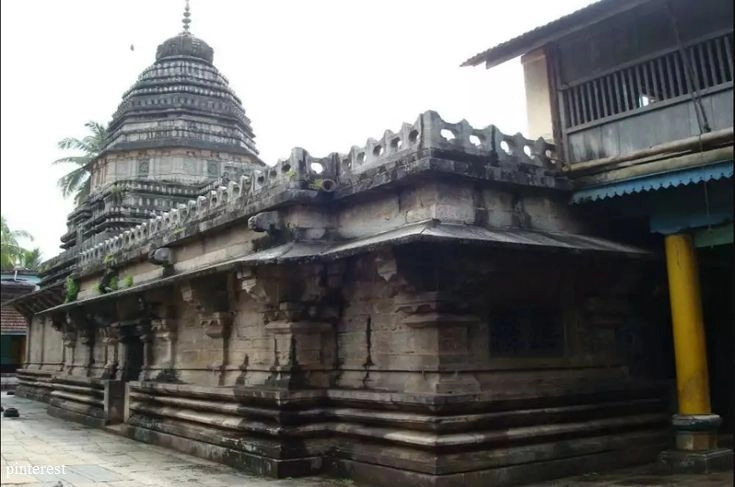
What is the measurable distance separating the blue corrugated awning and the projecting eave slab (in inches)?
25.1

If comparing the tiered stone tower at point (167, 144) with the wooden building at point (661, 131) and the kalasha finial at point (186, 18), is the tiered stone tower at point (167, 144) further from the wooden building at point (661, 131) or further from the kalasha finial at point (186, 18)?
the wooden building at point (661, 131)

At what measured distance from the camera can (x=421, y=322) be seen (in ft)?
29.6

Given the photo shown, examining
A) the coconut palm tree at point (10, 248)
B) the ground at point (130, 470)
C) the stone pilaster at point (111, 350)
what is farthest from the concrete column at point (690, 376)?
the coconut palm tree at point (10, 248)

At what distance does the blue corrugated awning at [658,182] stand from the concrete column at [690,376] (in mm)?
964

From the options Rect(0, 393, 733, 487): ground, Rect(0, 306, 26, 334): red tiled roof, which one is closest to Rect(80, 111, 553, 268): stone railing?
Rect(0, 393, 733, 487): ground

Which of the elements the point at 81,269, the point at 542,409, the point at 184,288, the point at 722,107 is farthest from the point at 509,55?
the point at 81,269

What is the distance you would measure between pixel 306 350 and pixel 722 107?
6.43m

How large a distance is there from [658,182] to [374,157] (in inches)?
149

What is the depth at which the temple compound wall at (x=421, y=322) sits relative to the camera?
349 inches

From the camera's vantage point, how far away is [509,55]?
11438 mm

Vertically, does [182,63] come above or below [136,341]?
above

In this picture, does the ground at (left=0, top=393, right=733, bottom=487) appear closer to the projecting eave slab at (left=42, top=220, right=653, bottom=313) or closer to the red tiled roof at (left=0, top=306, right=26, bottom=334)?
the projecting eave slab at (left=42, top=220, right=653, bottom=313)

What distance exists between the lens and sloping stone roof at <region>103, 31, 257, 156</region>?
24766mm

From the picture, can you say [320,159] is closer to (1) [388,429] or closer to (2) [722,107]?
(1) [388,429]
